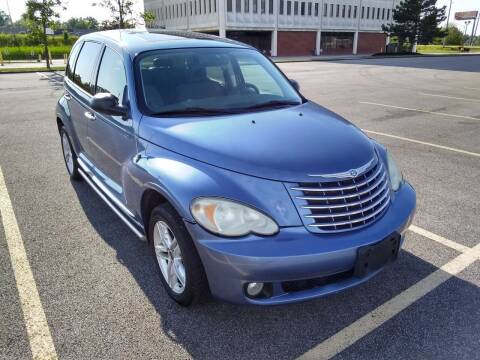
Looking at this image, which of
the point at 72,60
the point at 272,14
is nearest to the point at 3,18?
the point at 272,14

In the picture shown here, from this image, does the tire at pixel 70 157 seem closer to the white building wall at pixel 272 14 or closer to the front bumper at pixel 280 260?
the front bumper at pixel 280 260

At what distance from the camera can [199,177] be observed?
2.43 m

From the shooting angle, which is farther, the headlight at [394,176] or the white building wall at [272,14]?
the white building wall at [272,14]

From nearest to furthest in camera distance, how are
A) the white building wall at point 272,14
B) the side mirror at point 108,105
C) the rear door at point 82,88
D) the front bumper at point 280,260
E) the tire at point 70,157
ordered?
the front bumper at point 280,260, the side mirror at point 108,105, the rear door at point 82,88, the tire at point 70,157, the white building wall at point 272,14

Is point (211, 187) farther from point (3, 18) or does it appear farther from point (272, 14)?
point (3, 18)

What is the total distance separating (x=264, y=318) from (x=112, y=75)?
8.04 ft

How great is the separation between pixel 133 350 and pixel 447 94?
45.8 ft

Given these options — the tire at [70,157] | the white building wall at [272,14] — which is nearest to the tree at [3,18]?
the white building wall at [272,14]

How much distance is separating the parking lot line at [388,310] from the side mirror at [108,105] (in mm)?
2218

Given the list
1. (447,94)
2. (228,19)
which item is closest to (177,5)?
(228,19)

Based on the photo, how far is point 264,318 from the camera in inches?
106

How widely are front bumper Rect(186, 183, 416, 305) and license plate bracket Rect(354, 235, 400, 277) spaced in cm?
4

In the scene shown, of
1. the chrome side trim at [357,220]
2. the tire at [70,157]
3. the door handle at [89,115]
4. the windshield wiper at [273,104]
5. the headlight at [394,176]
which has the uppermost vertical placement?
the windshield wiper at [273,104]

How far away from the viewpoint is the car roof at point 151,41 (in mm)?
3477
